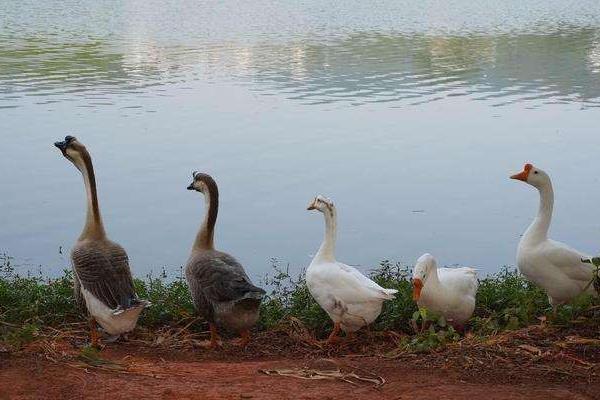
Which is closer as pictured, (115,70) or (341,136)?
(341,136)

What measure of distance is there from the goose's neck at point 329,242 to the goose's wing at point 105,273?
1.43 m

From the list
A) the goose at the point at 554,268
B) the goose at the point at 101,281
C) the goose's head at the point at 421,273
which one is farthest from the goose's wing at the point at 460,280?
the goose at the point at 101,281

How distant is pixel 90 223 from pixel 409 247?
3.97 metres

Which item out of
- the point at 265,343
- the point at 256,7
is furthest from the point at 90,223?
the point at 256,7

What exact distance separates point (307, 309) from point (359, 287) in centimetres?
90

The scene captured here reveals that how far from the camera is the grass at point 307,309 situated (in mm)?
6703

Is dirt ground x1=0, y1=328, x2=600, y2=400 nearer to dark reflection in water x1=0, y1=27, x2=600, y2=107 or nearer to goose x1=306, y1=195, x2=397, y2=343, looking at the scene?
goose x1=306, y1=195, x2=397, y2=343

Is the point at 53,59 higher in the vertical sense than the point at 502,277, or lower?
higher

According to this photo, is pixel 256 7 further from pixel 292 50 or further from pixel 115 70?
pixel 115 70

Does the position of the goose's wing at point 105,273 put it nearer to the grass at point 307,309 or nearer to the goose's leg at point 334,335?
the grass at point 307,309

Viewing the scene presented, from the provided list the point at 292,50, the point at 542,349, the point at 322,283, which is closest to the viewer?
the point at 542,349

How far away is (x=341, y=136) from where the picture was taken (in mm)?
14430

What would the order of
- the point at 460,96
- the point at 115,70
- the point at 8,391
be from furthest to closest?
the point at 115,70
the point at 460,96
the point at 8,391

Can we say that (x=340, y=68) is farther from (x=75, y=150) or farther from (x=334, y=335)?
(x=334, y=335)
